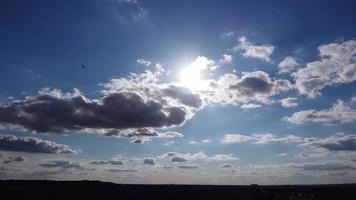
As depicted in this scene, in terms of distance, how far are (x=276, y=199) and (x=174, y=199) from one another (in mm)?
39646

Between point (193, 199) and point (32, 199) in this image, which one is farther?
point (193, 199)

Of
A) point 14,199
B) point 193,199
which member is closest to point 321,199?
point 193,199

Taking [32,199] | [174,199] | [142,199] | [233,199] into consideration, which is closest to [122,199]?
[142,199]

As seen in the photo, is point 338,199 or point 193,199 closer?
point 338,199

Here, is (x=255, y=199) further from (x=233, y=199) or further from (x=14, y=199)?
(x=14, y=199)

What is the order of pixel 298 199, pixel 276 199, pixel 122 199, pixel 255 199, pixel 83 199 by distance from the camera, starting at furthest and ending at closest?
pixel 122 199
pixel 83 199
pixel 255 199
pixel 276 199
pixel 298 199

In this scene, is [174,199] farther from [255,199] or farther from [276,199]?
[276,199]

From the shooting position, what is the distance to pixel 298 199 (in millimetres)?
114062

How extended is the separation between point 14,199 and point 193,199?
191 feet

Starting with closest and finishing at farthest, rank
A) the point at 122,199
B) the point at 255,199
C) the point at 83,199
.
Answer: the point at 255,199 → the point at 83,199 → the point at 122,199

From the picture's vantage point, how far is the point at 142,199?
6132 inches

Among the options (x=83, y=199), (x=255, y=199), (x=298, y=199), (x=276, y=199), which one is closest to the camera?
(x=298, y=199)

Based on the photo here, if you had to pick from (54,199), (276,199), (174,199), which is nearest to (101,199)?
(54,199)

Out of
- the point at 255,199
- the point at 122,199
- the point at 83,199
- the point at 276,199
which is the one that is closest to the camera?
the point at 276,199
